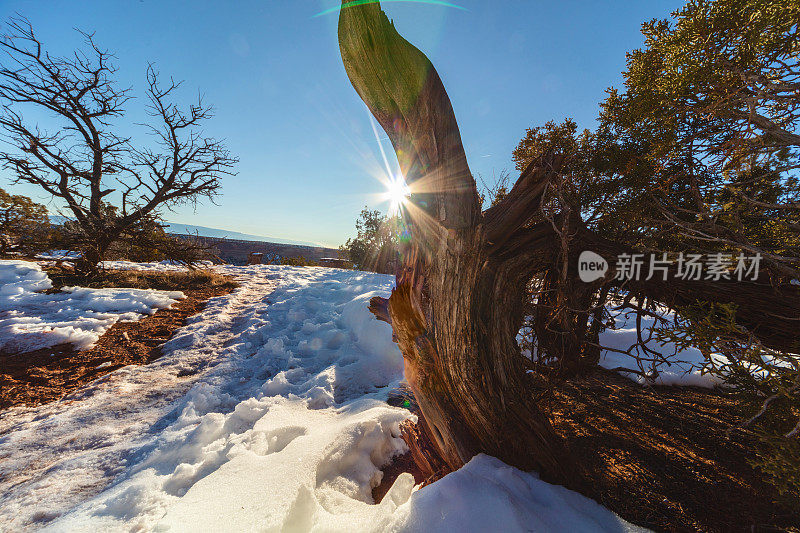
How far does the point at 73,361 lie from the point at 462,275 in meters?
6.25

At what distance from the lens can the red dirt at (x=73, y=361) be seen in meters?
3.50

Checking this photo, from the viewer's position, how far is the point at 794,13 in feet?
5.83

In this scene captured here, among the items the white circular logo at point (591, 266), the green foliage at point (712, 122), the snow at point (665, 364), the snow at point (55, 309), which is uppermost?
the green foliage at point (712, 122)

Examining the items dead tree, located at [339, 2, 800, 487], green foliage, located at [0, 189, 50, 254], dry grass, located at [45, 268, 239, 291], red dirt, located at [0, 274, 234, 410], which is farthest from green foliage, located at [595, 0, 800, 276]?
green foliage, located at [0, 189, 50, 254]

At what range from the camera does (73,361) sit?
4203 millimetres

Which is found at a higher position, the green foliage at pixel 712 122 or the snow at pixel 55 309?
the green foliage at pixel 712 122

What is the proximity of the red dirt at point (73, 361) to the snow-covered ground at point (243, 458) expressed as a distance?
0.95 feet

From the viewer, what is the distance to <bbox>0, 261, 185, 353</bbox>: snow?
449cm

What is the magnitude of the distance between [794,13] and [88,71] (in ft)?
50.6

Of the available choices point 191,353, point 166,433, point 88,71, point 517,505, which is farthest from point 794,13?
point 88,71

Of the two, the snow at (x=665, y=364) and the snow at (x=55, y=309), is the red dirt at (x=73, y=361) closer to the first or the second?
the snow at (x=55, y=309)

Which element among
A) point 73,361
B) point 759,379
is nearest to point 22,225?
point 73,361

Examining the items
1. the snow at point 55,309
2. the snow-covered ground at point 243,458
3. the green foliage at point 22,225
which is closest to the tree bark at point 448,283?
the snow-covered ground at point 243,458

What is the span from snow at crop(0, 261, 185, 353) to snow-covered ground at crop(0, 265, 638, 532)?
1.49m
